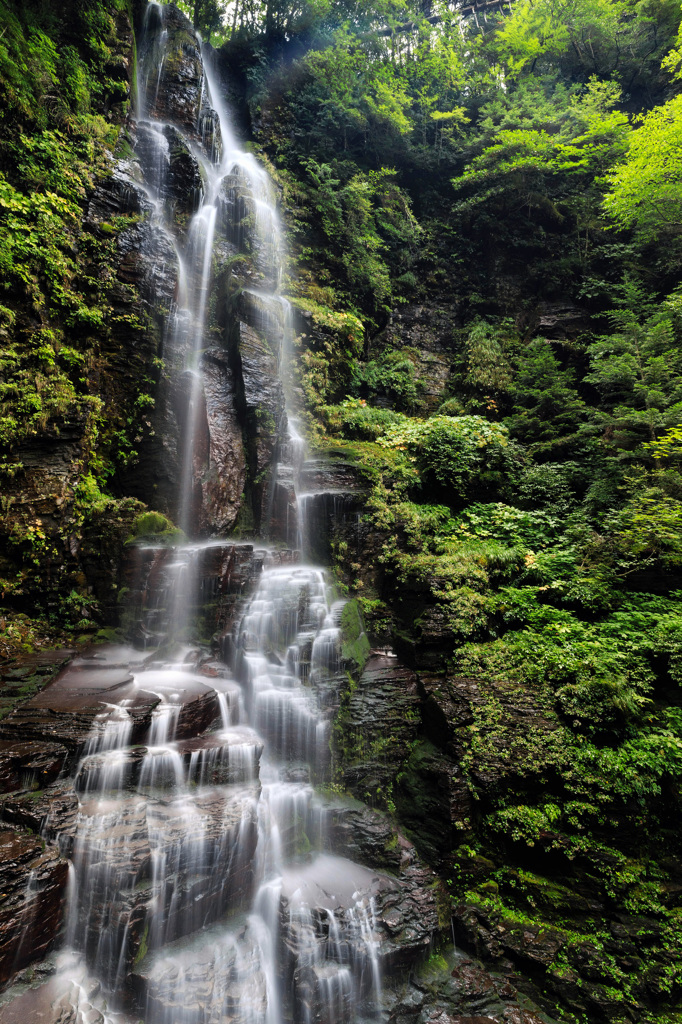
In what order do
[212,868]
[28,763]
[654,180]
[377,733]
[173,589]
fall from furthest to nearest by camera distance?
[654,180] < [173,589] < [377,733] < [212,868] < [28,763]

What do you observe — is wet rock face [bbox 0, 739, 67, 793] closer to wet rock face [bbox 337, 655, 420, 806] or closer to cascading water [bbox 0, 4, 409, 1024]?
cascading water [bbox 0, 4, 409, 1024]

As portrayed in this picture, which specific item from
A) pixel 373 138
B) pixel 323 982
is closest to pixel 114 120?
pixel 373 138

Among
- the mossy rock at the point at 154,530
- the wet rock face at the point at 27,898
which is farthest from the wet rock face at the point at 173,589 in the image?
the wet rock face at the point at 27,898

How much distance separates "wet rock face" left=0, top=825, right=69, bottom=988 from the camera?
440cm

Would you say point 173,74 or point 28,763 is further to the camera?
point 173,74

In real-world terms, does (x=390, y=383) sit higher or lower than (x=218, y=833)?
higher

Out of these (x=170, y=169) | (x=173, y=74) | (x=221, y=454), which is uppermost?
(x=173, y=74)

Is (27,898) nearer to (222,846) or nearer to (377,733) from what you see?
(222,846)

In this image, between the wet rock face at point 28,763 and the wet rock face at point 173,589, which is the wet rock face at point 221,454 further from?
the wet rock face at point 28,763

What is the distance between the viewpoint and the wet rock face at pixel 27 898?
4.40 metres

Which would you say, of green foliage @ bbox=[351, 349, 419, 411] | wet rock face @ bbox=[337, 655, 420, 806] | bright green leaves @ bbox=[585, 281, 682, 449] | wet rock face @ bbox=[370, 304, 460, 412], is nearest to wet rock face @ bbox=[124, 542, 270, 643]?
wet rock face @ bbox=[337, 655, 420, 806]

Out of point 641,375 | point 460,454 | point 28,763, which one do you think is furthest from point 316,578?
point 641,375

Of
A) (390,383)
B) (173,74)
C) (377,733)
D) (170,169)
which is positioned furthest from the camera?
(173,74)

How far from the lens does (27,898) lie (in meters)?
4.54
